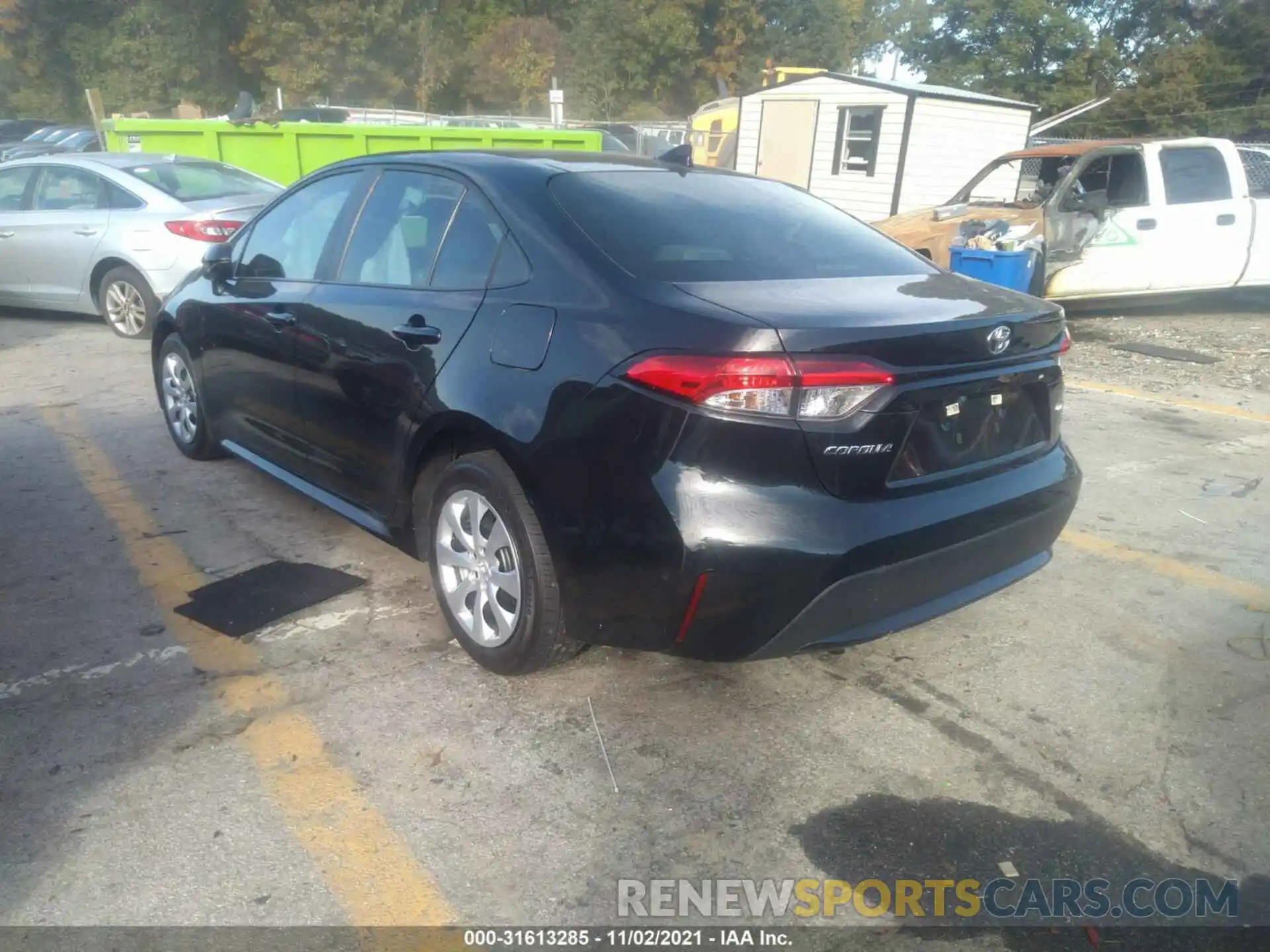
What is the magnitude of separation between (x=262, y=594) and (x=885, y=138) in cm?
1604

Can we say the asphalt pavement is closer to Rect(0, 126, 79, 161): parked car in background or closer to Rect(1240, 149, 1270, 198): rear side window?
Rect(1240, 149, 1270, 198): rear side window

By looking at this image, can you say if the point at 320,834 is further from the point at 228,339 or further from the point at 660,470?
the point at 228,339

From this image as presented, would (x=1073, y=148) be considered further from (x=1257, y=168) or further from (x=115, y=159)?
(x=115, y=159)

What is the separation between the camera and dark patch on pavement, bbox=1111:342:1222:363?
29.1 ft

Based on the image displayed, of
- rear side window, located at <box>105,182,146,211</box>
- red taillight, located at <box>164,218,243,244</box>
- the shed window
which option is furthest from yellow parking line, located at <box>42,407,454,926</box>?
the shed window

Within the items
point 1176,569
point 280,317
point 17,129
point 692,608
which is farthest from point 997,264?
point 17,129

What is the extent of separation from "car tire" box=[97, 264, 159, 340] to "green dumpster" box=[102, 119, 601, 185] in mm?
4391

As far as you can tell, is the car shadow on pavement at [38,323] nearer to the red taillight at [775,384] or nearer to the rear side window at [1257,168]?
the red taillight at [775,384]

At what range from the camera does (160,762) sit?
2.92m

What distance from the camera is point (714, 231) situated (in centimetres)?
341

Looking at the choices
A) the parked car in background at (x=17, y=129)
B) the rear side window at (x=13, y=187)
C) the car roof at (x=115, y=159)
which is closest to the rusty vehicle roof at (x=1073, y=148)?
the car roof at (x=115, y=159)

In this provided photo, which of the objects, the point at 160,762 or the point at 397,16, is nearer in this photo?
the point at 160,762

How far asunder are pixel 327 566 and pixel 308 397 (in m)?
0.72

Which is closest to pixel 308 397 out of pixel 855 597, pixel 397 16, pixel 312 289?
pixel 312 289
